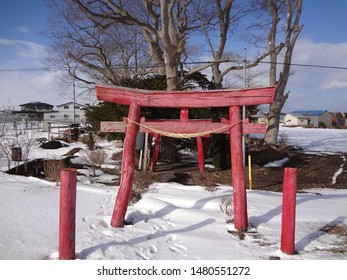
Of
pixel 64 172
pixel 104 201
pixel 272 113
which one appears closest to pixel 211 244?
pixel 64 172

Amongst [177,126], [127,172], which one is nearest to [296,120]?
[177,126]

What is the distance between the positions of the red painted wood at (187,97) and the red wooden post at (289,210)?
149cm

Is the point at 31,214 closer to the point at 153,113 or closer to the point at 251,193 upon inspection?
the point at 251,193

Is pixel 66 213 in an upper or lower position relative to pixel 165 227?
upper

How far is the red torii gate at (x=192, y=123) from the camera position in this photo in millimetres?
4562

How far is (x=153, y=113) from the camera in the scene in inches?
443

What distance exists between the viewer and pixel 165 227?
15.1 feet

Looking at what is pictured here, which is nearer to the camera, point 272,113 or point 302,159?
point 302,159

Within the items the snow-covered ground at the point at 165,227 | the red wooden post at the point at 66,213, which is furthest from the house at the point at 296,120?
the red wooden post at the point at 66,213

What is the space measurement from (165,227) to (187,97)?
2.25 metres

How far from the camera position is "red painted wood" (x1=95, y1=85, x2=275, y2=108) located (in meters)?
4.62

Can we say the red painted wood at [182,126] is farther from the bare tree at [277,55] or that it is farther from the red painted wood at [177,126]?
the bare tree at [277,55]

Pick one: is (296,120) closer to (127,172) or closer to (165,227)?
(165,227)

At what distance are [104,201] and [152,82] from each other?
751cm
